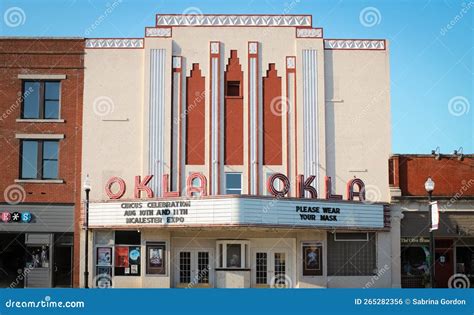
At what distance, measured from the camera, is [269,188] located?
30688 mm

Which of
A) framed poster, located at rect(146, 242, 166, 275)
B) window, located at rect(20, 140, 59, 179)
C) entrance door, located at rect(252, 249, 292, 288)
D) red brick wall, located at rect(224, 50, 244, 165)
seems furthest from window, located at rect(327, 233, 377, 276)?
window, located at rect(20, 140, 59, 179)

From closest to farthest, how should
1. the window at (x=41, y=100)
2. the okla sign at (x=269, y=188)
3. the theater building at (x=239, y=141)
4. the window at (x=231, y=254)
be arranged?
the okla sign at (x=269, y=188), the theater building at (x=239, y=141), the window at (x=231, y=254), the window at (x=41, y=100)

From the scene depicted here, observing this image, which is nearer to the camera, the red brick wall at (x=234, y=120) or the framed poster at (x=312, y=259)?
the framed poster at (x=312, y=259)

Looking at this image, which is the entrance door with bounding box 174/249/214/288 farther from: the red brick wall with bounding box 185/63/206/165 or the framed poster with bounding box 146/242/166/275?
the red brick wall with bounding box 185/63/206/165

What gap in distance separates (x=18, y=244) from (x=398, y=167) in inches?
706

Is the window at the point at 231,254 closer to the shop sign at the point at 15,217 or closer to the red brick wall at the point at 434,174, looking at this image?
the red brick wall at the point at 434,174

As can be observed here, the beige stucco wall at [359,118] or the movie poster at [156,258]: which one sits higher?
the beige stucco wall at [359,118]

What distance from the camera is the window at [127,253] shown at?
107 feet

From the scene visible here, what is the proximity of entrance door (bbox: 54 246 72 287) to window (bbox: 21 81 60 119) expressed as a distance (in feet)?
20.5

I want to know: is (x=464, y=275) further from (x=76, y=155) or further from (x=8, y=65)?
(x=8, y=65)

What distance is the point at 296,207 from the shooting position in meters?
31.1
